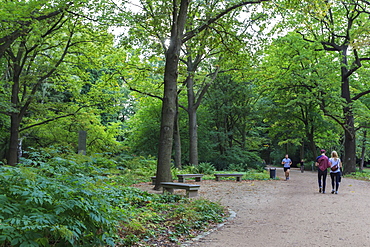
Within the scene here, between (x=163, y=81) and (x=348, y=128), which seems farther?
(x=348, y=128)

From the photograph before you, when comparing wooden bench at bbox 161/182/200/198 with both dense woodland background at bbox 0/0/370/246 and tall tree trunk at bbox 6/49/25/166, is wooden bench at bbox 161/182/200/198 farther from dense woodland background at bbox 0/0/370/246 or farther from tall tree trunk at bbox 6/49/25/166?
tall tree trunk at bbox 6/49/25/166

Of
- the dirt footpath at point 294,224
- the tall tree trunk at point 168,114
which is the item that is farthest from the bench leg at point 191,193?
the tall tree trunk at point 168,114

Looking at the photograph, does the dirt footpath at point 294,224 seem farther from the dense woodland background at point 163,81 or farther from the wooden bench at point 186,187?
the dense woodland background at point 163,81

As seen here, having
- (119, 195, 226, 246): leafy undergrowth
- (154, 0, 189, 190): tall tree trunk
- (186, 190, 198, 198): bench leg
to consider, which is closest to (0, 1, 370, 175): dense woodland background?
(154, 0, 189, 190): tall tree trunk

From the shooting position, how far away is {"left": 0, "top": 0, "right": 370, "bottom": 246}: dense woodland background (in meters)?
11.8

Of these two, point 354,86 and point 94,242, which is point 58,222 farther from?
point 354,86

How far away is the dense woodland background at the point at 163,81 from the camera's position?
11.8 metres

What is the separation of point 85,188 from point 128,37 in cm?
1107

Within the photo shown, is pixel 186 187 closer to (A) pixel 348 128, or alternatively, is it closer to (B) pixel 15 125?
(B) pixel 15 125

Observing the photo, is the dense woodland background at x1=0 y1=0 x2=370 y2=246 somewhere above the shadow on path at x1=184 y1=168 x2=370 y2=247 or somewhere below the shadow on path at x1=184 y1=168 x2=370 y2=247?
above

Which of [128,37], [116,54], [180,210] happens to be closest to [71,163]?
[180,210]

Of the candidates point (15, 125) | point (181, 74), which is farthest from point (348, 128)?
point (15, 125)

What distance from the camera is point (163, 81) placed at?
2092 cm

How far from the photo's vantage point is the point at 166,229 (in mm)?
6418
